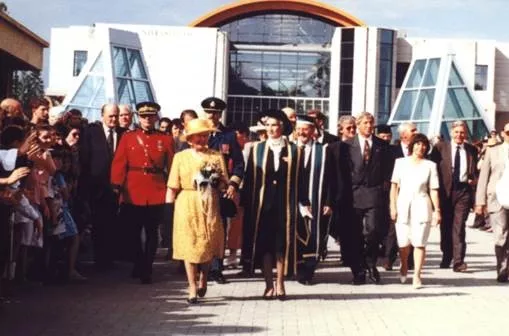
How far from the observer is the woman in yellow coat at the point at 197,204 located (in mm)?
9820

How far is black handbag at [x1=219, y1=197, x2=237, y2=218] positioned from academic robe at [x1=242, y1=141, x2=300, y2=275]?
0.47 metres

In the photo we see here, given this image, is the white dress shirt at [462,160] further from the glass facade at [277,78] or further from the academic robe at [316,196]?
the glass facade at [277,78]

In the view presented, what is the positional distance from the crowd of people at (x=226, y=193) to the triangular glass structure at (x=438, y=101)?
81.0 ft

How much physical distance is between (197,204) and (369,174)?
303 cm

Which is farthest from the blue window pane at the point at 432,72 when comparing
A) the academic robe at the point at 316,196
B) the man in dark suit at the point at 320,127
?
the academic robe at the point at 316,196

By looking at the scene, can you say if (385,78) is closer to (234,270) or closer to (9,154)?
(234,270)

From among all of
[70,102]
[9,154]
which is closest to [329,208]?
[9,154]

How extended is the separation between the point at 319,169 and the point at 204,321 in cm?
333

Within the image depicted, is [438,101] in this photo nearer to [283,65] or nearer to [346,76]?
[346,76]

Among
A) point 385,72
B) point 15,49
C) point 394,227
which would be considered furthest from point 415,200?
point 385,72

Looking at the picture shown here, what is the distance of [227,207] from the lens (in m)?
10.0

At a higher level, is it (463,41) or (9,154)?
(463,41)

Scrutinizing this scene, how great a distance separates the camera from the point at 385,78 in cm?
7025

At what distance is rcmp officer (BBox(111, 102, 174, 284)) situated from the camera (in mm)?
11641
